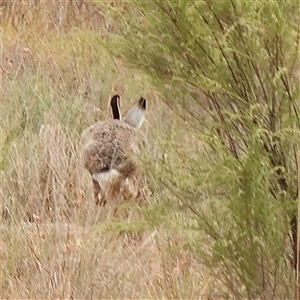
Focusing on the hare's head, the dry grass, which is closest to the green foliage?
the dry grass

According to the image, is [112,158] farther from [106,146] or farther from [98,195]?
[98,195]

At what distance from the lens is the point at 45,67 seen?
6.82m

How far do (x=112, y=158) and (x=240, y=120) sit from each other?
2134 mm

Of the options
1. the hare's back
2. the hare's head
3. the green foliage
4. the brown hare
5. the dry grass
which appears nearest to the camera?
the green foliage

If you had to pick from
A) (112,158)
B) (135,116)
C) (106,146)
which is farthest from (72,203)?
(135,116)

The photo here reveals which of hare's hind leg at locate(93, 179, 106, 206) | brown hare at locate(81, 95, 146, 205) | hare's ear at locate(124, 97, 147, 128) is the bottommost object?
hare's hind leg at locate(93, 179, 106, 206)

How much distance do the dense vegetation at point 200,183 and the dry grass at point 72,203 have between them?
1 cm

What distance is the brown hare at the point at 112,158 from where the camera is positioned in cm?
504

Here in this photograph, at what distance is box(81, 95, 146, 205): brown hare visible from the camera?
16.5 feet

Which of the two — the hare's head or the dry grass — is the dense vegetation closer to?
the dry grass

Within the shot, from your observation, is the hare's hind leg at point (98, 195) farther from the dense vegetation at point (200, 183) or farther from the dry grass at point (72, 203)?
the dense vegetation at point (200, 183)

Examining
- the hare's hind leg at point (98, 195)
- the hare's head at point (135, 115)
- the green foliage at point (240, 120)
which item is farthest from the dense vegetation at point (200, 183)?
the hare's head at point (135, 115)

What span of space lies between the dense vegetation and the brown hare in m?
0.51

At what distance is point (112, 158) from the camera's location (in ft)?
17.3
